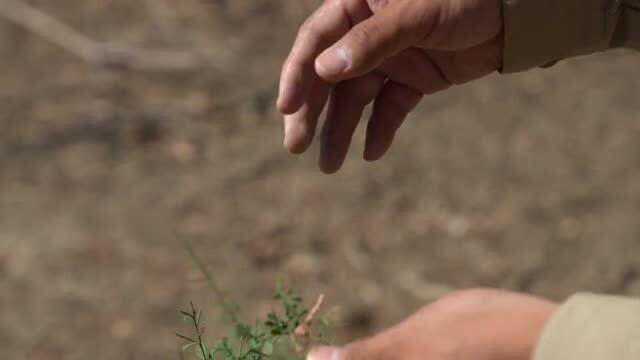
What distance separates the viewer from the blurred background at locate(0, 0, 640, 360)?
391 centimetres

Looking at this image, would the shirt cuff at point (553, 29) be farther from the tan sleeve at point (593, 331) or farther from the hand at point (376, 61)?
the tan sleeve at point (593, 331)

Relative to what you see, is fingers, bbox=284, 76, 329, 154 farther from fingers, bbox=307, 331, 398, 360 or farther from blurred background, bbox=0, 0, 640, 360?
blurred background, bbox=0, 0, 640, 360

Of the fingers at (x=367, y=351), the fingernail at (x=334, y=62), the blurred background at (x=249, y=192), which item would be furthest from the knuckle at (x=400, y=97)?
the blurred background at (x=249, y=192)

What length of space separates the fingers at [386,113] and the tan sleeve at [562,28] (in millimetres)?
174

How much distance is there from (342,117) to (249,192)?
2058 millimetres

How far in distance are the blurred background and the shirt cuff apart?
1.64 m

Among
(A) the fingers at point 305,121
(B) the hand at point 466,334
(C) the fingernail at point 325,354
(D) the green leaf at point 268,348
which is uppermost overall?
(A) the fingers at point 305,121

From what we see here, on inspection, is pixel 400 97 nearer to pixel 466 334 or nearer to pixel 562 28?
pixel 562 28

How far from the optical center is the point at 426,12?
206 cm

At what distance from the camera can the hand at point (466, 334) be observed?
166 centimetres

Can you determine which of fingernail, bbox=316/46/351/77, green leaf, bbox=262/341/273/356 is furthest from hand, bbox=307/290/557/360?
fingernail, bbox=316/46/351/77

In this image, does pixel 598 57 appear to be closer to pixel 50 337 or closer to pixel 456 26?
pixel 50 337

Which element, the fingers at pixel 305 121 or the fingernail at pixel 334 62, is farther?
the fingers at pixel 305 121

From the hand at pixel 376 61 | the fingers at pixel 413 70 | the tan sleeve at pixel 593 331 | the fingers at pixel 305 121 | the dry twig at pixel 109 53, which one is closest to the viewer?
the tan sleeve at pixel 593 331
